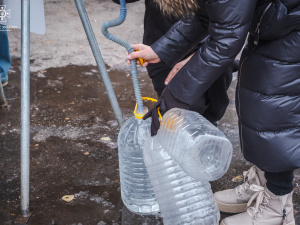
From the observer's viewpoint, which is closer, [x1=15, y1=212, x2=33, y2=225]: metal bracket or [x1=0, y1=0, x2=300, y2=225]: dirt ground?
[x1=15, y1=212, x2=33, y2=225]: metal bracket

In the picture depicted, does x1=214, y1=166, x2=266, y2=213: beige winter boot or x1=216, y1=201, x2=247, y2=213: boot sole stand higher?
x1=214, y1=166, x2=266, y2=213: beige winter boot

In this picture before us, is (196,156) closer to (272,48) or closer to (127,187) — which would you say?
(272,48)

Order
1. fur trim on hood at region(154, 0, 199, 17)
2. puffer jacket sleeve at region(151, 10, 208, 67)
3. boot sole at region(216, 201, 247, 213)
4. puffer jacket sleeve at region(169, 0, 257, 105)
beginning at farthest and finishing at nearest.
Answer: boot sole at region(216, 201, 247, 213)
puffer jacket sleeve at region(151, 10, 208, 67)
fur trim on hood at region(154, 0, 199, 17)
puffer jacket sleeve at region(169, 0, 257, 105)

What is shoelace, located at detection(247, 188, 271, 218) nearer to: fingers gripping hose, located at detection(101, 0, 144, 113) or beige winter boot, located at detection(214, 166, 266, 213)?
beige winter boot, located at detection(214, 166, 266, 213)

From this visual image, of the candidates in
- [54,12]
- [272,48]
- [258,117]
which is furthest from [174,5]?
[54,12]

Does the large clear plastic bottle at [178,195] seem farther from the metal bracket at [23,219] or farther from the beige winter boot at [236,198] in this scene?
the metal bracket at [23,219]

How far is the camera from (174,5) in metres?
2.32

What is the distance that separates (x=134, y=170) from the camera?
116 inches

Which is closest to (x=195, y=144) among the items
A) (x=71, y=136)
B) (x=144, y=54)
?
(x=144, y=54)

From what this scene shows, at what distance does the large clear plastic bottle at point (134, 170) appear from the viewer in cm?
280

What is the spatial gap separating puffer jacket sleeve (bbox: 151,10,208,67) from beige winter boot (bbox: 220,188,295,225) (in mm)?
944

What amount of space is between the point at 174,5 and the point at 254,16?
0.46 meters

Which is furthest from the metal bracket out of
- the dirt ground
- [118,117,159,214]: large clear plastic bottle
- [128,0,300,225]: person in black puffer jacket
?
[128,0,300,225]: person in black puffer jacket

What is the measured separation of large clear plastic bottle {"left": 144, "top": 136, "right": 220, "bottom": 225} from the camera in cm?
260
